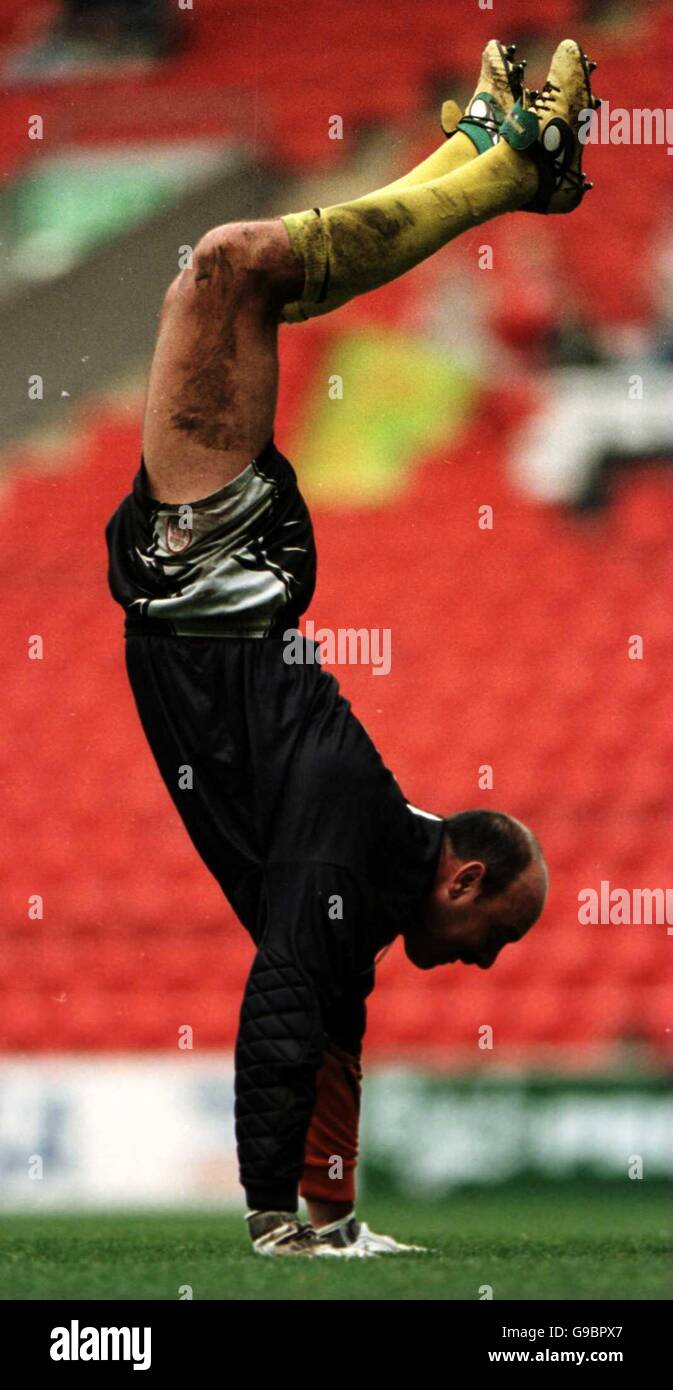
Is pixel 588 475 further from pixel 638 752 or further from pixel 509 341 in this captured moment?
pixel 638 752

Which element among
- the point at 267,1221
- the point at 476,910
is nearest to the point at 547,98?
the point at 476,910

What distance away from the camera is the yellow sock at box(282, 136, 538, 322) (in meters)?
3.49

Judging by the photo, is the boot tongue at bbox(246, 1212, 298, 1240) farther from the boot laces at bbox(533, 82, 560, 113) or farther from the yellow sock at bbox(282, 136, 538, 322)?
the boot laces at bbox(533, 82, 560, 113)

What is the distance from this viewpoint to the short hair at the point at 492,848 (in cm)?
379

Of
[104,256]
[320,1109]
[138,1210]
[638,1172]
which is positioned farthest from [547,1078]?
[104,256]

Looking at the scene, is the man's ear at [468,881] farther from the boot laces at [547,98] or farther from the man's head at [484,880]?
the boot laces at [547,98]

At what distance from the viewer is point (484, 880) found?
379cm

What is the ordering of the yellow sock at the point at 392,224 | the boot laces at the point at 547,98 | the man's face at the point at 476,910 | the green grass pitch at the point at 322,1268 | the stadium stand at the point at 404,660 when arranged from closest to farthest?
the green grass pitch at the point at 322,1268, the yellow sock at the point at 392,224, the boot laces at the point at 547,98, the man's face at the point at 476,910, the stadium stand at the point at 404,660

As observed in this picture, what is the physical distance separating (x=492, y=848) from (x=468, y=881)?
75 mm

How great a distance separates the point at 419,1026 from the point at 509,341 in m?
3.67

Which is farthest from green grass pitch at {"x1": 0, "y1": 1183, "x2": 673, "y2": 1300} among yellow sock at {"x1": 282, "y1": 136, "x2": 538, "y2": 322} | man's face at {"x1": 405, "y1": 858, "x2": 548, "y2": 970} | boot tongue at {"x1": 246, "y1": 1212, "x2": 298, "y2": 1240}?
yellow sock at {"x1": 282, "y1": 136, "x2": 538, "y2": 322}

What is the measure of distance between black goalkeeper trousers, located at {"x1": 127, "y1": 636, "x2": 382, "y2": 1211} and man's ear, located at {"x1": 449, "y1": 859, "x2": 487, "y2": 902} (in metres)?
0.21

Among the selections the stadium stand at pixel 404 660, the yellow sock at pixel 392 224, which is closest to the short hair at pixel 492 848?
the yellow sock at pixel 392 224

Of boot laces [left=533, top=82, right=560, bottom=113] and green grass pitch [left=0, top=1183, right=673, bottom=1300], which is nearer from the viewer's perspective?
green grass pitch [left=0, top=1183, right=673, bottom=1300]
